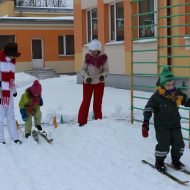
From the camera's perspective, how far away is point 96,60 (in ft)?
28.5

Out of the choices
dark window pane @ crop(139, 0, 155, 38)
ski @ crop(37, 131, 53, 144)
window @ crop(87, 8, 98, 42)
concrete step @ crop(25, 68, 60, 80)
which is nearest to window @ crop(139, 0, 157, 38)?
dark window pane @ crop(139, 0, 155, 38)

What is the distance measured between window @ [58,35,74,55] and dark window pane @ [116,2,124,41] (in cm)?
1232

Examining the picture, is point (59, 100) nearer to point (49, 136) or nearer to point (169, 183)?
point (49, 136)

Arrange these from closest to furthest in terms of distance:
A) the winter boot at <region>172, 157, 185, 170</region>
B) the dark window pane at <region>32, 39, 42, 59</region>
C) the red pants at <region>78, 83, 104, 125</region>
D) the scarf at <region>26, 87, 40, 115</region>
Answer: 1. the winter boot at <region>172, 157, 185, 170</region>
2. the scarf at <region>26, 87, 40, 115</region>
3. the red pants at <region>78, 83, 104, 125</region>
4. the dark window pane at <region>32, 39, 42, 59</region>

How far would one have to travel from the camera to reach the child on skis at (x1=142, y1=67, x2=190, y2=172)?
18.2ft

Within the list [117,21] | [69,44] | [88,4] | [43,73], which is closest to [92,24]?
[88,4]

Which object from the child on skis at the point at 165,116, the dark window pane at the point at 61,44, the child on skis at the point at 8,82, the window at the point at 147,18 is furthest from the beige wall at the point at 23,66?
the child on skis at the point at 165,116

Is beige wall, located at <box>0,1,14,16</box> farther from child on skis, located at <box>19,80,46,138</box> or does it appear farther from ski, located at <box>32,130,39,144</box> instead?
ski, located at <box>32,130,39,144</box>

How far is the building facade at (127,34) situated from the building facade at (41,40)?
27.1ft

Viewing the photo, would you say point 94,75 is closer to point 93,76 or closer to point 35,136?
point 93,76

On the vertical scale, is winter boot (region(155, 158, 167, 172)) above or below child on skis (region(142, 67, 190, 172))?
below

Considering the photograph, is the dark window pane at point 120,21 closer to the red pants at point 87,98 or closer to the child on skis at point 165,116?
the red pants at point 87,98

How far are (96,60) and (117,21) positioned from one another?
356 inches

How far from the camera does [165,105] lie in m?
5.59
